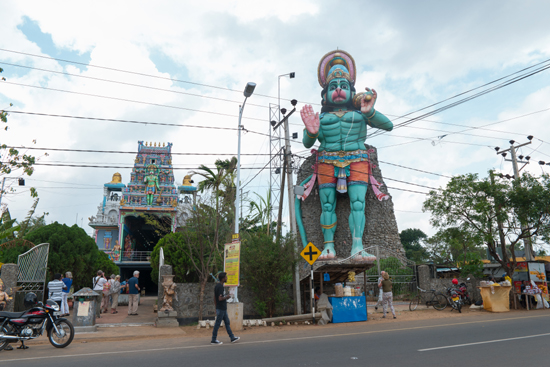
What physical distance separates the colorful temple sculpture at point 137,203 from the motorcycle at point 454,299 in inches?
828

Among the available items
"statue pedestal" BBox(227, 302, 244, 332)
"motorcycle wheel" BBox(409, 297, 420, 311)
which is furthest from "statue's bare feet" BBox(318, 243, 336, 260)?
"statue pedestal" BBox(227, 302, 244, 332)

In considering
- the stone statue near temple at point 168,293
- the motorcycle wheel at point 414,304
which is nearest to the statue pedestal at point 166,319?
the stone statue near temple at point 168,293

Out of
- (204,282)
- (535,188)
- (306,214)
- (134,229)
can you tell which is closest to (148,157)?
(134,229)

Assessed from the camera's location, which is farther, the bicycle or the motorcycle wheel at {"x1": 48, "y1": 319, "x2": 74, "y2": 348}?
the bicycle

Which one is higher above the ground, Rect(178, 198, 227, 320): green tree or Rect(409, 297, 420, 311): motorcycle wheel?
Rect(178, 198, 227, 320): green tree

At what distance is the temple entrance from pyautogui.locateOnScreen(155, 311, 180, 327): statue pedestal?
18.0 metres

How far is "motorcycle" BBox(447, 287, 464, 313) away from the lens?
53.9ft

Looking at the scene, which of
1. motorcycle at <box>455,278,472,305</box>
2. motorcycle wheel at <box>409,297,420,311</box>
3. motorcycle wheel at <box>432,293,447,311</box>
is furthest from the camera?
motorcycle at <box>455,278,472,305</box>

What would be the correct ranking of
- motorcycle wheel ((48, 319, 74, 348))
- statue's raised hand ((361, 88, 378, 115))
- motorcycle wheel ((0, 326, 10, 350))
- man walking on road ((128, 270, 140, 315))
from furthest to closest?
statue's raised hand ((361, 88, 378, 115))
man walking on road ((128, 270, 140, 315))
motorcycle wheel ((48, 319, 74, 348))
motorcycle wheel ((0, 326, 10, 350))

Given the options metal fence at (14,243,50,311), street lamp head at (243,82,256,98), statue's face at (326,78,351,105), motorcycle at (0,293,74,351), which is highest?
statue's face at (326,78,351,105)

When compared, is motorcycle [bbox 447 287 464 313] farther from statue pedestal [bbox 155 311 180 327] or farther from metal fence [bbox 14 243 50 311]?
metal fence [bbox 14 243 50 311]

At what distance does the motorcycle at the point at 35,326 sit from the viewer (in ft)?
28.4

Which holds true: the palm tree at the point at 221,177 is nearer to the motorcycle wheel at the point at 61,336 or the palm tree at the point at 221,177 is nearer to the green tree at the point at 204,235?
the green tree at the point at 204,235

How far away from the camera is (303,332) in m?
11.5
